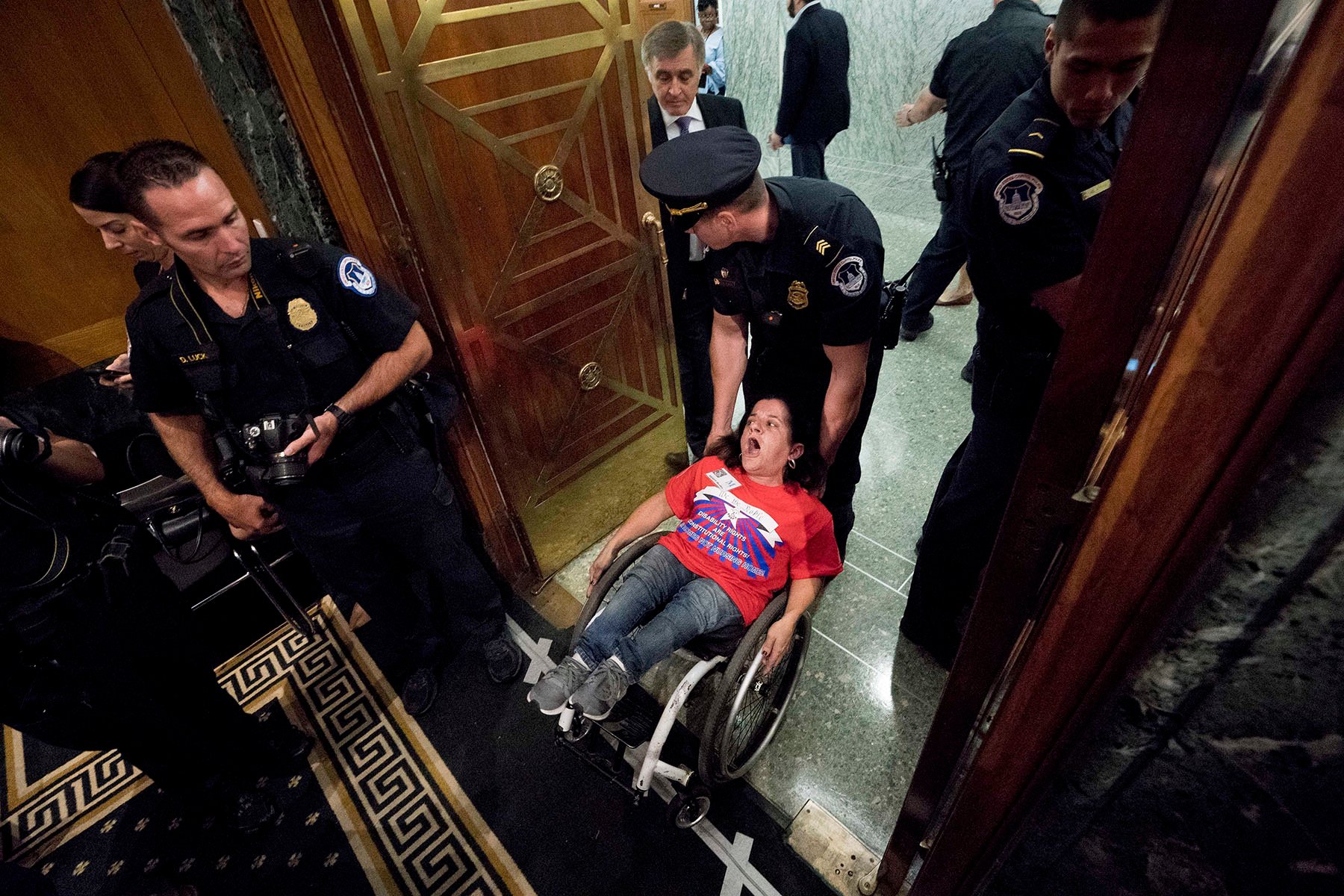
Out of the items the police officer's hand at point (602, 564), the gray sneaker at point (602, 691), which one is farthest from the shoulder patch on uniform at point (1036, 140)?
the gray sneaker at point (602, 691)

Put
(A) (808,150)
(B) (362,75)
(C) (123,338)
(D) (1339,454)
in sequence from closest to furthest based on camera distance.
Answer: (D) (1339,454) < (B) (362,75) < (C) (123,338) < (A) (808,150)

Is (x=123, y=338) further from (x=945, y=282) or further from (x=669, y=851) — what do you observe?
(x=945, y=282)

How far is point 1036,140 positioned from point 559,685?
182cm

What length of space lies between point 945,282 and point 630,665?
8.85 feet

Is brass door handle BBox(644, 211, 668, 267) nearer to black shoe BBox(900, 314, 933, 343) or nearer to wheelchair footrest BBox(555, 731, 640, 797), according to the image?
black shoe BBox(900, 314, 933, 343)

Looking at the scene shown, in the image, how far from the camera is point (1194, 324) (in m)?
0.42

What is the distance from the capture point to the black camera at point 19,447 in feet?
4.75

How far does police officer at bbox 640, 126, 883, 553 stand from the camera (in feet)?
5.21

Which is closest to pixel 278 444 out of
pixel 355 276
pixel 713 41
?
pixel 355 276

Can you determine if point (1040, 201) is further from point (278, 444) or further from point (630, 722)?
point (278, 444)

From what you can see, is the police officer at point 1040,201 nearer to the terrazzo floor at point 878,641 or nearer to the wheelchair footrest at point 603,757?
the terrazzo floor at point 878,641

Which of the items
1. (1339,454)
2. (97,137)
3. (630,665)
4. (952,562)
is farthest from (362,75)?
(952,562)

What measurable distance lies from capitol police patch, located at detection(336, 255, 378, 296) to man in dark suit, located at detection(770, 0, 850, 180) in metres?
2.69

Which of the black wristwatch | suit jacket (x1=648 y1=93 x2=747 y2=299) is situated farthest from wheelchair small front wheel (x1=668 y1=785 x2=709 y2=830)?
suit jacket (x1=648 y1=93 x2=747 y2=299)
